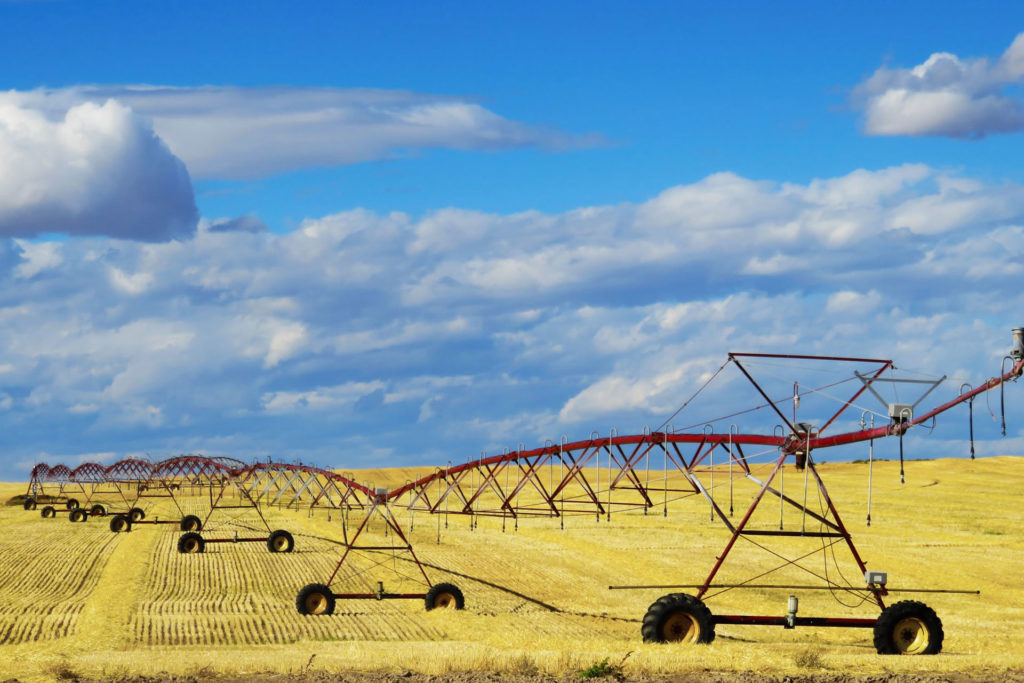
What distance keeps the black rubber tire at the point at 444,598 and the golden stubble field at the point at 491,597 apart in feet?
2.85

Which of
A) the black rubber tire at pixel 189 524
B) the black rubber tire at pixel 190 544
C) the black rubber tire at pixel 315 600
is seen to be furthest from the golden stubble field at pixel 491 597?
the black rubber tire at pixel 189 524

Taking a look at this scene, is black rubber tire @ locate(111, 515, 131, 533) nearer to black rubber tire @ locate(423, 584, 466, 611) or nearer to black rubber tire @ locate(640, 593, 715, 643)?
black rubber tire @ locate(423, 584, 466, 611)

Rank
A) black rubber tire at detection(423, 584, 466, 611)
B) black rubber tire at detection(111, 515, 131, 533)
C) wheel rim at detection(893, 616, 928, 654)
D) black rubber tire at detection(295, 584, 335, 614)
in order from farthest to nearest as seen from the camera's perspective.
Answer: black rubber tire at detection(111, 515, 131, 533), black rubber tire at detection(423, 584, 466, 611), black rubber tire at detection(295, 584, 335, 614), wheel rim at detection(893, 616, 928, 654)

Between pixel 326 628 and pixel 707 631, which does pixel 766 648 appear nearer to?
pixel 707 631

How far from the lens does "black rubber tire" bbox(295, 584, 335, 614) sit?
149ft

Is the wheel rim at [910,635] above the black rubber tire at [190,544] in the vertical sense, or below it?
below

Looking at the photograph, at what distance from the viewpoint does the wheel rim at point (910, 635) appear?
32125mm

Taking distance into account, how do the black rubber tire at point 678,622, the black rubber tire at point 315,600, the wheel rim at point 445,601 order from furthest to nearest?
the wheel rim at point 445,601 < the black rubber tire at point 315,600 < the black rubber tire at point 678,622

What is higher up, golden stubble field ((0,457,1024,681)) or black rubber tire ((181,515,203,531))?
black rubber tire ((181,515,203,531))

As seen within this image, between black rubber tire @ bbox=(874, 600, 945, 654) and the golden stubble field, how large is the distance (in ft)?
2.55

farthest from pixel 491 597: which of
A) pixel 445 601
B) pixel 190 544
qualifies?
pixel 190 544

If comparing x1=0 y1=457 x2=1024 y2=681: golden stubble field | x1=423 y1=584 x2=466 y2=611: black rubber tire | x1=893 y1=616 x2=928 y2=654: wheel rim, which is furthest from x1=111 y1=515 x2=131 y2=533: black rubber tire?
x1=893 y1=616 x2=928 y2=654: wheel rim

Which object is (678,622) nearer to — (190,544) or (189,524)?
(190,544)

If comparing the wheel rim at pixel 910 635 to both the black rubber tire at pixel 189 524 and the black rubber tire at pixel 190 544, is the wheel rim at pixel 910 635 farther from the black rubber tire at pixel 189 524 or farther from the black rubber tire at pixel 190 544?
the black rubber tire at pixel 189 524
